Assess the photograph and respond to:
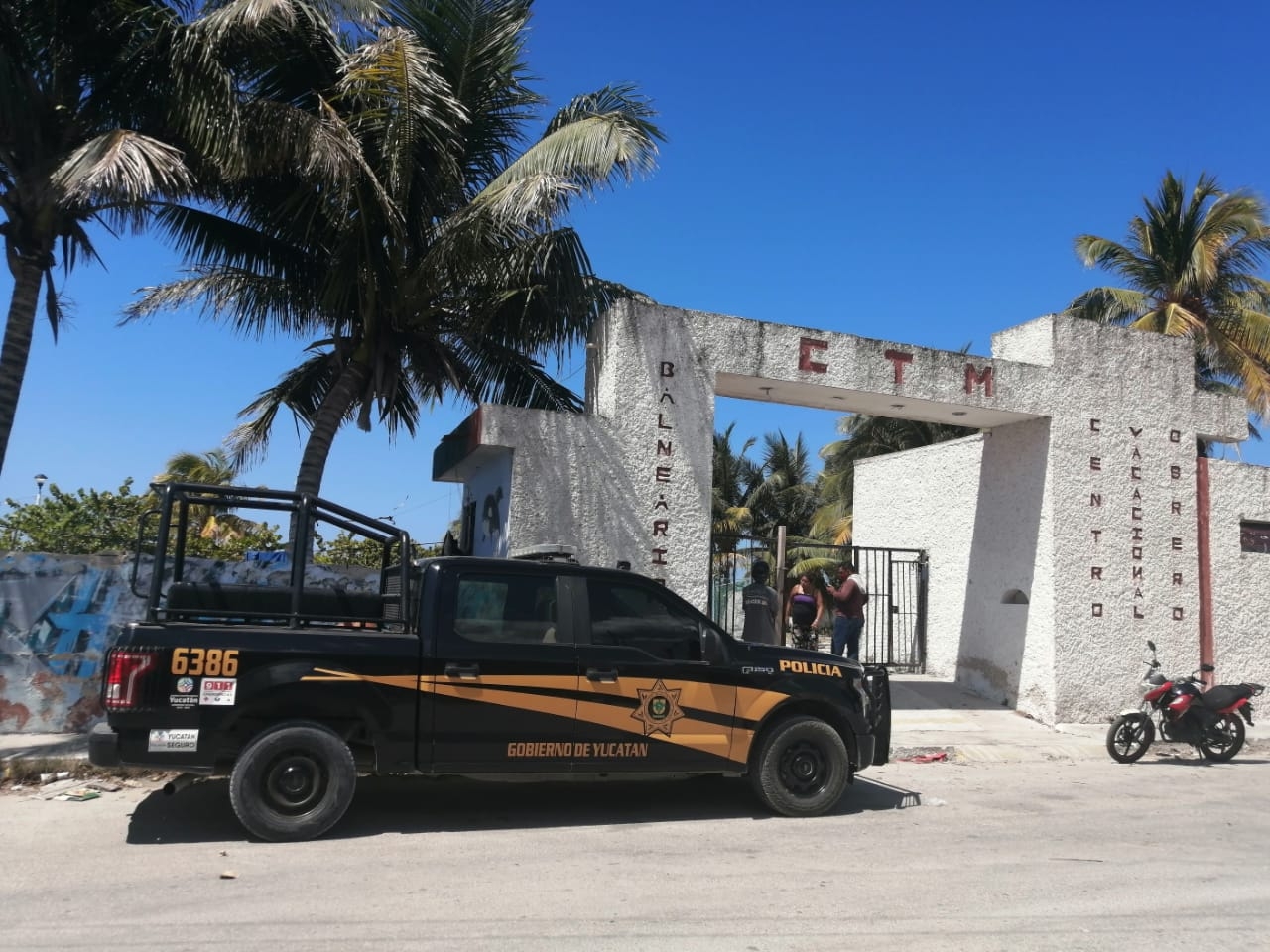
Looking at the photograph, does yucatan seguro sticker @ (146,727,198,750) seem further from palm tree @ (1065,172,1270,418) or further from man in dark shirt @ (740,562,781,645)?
palm tree @ (1065,172,1270,418)

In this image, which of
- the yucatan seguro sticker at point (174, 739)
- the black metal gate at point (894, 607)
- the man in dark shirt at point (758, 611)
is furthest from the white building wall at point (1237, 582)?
the yucatan seguro sticker at point (174, 739)

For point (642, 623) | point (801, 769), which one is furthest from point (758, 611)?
point (642, 623)

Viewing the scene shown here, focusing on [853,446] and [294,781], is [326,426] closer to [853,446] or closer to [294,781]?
[294,781]

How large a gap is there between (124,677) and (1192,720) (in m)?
10.1

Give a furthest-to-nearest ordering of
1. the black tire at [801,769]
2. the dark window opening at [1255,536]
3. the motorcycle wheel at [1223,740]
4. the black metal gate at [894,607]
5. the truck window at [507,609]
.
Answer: the black metal gate at [894,607]
the dark window opening at [1255,536]
the motorcycle wheel at [1223,740]
the black tire at [801,769]
the truck window at [507,609]

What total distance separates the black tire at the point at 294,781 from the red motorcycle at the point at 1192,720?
7923 millimetres

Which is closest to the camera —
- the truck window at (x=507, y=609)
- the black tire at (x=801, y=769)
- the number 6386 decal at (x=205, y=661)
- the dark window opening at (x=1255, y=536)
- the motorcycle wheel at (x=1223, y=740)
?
the number 6386 decal at (x=205, y=661)

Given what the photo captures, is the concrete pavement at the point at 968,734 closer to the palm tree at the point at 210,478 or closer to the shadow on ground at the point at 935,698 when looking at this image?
the shadow on ground at the point at 935,698

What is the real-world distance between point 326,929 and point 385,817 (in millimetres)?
2344

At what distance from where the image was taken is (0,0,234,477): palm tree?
9.91 metres

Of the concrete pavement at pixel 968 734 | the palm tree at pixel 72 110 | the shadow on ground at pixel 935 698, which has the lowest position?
the concrete pavement at pixel 968 734

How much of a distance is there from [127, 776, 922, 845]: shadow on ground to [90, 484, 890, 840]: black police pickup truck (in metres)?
0.45

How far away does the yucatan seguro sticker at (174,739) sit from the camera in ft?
19.9

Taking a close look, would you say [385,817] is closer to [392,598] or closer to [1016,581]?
[392,598]
